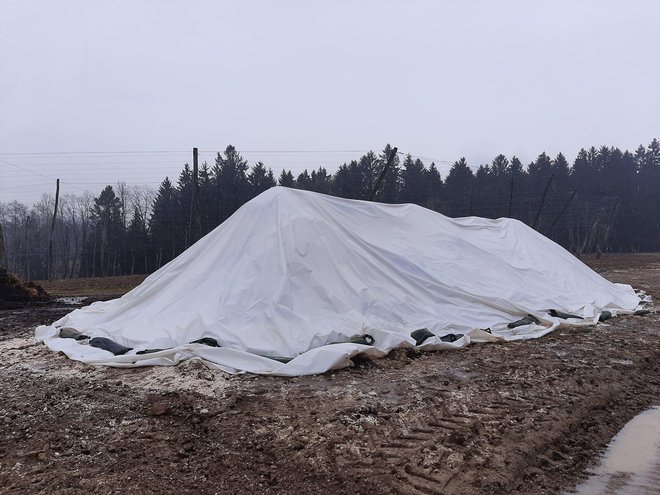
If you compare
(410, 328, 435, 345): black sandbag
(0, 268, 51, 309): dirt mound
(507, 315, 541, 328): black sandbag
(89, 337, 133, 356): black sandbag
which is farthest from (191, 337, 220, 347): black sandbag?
(0, 268, 51, 309): dirt mound

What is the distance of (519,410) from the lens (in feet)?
10.8

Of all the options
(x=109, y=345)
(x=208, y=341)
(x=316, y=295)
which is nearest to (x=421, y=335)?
(x=316, y=295)

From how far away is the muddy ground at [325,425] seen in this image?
2.37m

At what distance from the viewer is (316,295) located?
17.7ft

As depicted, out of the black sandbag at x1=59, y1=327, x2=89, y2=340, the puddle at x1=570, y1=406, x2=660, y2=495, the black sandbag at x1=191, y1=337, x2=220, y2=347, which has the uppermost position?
the black sandbag at x1=191, y1=337, x2=220, y2=347

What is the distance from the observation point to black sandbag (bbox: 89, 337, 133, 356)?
480cm

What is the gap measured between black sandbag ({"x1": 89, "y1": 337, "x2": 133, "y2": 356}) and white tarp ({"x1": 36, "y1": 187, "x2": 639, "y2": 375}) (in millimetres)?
74

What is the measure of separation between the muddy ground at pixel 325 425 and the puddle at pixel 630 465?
7 centimetres

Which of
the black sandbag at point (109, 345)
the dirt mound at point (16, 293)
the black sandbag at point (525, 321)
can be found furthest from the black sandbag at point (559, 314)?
the dirt mound at point (16, 293)

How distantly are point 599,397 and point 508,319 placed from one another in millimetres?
2622

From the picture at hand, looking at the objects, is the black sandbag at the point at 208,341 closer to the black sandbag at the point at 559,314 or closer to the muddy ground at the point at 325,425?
the muddy ground at the point at 325,425

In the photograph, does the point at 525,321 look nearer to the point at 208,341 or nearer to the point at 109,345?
the point at 208,341

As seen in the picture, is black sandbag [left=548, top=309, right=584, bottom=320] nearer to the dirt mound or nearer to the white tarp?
the white tarp

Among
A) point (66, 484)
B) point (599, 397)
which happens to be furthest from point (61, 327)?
point (599, 397)
